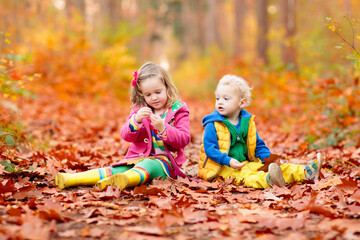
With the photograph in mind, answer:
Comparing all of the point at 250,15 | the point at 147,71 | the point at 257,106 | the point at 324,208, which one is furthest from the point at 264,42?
the point at 250,15

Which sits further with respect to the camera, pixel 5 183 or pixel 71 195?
pixel 5 183

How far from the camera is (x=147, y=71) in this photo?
11.4 feet

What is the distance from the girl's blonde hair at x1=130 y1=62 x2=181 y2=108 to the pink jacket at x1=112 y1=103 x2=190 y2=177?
104 millimetres

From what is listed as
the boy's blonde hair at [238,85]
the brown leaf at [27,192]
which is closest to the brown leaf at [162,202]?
the brown leaf at [27,192]

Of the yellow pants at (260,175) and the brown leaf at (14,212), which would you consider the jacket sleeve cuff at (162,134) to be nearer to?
the yellow pants at (260,175)

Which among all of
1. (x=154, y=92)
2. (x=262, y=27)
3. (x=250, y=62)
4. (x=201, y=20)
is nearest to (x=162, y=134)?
(x=154, y=92)

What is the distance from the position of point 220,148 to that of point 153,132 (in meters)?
0.66

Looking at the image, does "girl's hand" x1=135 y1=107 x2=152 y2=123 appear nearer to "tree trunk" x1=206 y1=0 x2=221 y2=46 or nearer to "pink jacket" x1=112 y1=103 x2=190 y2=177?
"pink jacket" x1=112 y1=103 x2=190 y2=177

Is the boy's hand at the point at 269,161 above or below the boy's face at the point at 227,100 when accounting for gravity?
below

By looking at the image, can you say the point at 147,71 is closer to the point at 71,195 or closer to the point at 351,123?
the point at 71,195

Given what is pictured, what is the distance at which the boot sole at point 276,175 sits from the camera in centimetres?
308

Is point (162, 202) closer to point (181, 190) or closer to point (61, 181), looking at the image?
point (181, 190)

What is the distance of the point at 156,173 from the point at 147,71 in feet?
3.13

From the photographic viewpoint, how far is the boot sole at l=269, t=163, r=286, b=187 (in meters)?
3.08
